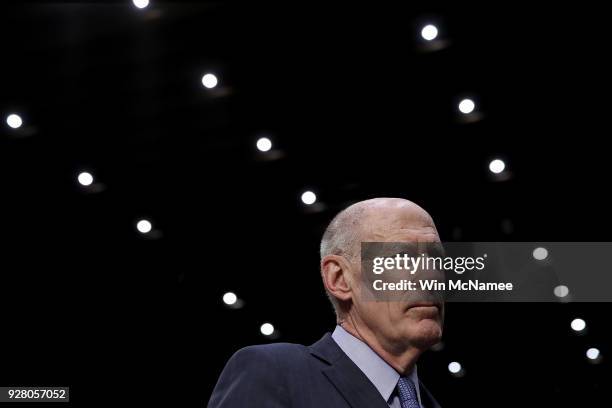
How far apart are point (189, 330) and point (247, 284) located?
0.20 meters

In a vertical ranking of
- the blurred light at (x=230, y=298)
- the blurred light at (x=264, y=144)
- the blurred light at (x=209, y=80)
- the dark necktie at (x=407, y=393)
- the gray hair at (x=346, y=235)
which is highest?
the blurred light at (x=209, y=80)

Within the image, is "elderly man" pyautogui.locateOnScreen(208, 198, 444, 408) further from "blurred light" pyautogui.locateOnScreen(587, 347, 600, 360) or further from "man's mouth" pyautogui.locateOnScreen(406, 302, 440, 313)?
"blurred light" pyautogui.locateOnScreen(587, 347, 600, 360)

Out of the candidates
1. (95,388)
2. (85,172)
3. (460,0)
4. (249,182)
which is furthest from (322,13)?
(95,388)

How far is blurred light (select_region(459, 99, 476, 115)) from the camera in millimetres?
2330

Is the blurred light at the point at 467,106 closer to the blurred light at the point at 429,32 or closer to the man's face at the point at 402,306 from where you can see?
the blurred light at the point at 429,32

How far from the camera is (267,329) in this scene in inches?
101

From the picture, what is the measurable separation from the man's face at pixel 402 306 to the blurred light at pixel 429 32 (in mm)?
810

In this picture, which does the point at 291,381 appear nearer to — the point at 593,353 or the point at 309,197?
the point at 309,197

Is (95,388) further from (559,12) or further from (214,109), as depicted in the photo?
(559,12)

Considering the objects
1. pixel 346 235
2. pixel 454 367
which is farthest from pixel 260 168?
pixel 346 235

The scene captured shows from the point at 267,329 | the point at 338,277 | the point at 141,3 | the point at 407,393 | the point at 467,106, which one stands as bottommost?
the point at 407,393

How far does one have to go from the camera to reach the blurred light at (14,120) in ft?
7.75

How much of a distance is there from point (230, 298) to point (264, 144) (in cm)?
44

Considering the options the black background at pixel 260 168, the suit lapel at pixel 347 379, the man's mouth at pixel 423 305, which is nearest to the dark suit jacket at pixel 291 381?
the suit lapel at pixel 347 379
